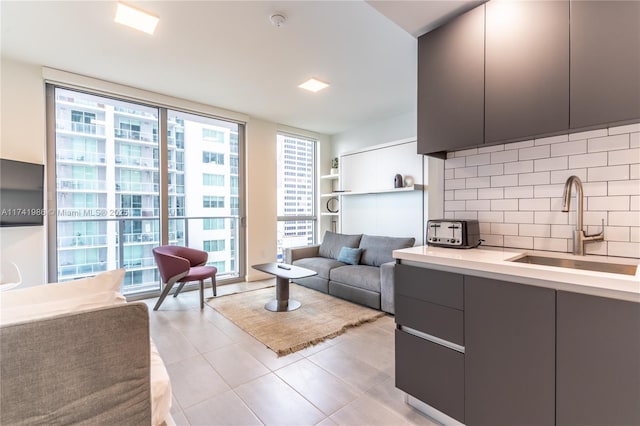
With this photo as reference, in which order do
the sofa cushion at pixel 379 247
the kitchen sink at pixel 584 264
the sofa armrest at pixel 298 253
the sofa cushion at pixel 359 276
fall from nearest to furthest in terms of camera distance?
the kitchen sink at pixel 584 264
the sofa cushion at pixel 359 276
the sofa cushion at pixel 379 247
the sofa armrest at pixel 298 253

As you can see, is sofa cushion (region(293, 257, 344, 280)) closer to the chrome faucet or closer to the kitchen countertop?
the kitchen countertop

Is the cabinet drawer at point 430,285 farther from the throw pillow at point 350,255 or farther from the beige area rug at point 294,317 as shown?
the throw pillow at point 350,255

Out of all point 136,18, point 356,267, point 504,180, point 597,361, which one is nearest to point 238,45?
point 136,18

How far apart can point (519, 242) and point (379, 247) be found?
231cm

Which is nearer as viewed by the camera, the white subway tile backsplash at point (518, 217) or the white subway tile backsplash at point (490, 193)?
the white subway tile backsplash at point (518, 217)

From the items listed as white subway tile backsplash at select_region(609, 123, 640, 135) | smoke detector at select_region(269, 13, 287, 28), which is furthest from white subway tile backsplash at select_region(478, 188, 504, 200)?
smoke detector at select_region(269, 13, 287, 28)

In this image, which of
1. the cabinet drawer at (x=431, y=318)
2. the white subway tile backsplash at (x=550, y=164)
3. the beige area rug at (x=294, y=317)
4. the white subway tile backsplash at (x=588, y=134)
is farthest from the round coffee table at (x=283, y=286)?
the white subway tile backsplash at (x=588, y=134)

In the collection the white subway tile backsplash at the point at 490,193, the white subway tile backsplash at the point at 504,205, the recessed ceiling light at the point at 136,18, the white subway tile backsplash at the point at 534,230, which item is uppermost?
the recessed ceiling light at the point at 136,18

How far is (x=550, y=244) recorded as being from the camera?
5.69ft

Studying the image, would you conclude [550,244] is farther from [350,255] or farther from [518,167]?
[350,255]

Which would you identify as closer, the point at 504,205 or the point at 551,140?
the point at 551,140

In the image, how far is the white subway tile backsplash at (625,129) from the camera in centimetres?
146

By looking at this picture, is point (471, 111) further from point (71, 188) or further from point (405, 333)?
point (71, 188)

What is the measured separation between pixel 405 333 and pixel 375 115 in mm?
3845
